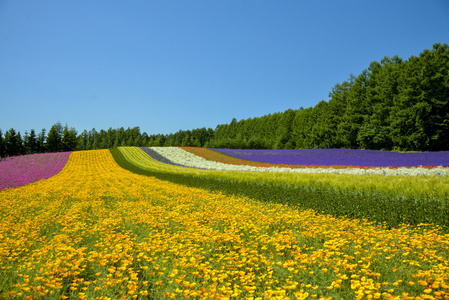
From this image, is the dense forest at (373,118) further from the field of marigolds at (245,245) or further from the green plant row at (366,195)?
the green plant row at (366,195)

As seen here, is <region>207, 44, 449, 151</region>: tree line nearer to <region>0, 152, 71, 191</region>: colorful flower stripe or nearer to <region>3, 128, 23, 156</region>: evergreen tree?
<region>0, 152, 71, 191</region>: colorful flower stripe

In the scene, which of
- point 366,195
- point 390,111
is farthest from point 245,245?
point 390,111

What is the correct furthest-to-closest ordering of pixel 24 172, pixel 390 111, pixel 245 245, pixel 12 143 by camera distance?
pixel 12 143, pixel 390 111, pixel 24 172, pixel 245 245

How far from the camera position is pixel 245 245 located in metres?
5.98

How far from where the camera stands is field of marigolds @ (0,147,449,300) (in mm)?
3936


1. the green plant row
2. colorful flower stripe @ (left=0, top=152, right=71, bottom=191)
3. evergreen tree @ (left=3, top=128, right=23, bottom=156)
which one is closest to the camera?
the green plant row

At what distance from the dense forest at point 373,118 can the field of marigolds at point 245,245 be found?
26.0m

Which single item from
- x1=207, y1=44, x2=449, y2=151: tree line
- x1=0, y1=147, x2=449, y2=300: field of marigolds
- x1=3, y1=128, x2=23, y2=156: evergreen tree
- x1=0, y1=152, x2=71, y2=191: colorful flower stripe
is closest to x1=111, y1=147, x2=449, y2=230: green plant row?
x1=0, y1=147, x2=449, y2=300: field of marigolds

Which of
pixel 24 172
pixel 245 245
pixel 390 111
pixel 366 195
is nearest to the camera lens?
pixel 245 245

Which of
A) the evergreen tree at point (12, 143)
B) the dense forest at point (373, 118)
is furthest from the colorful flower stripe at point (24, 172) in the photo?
the dense forest at point (373, 118)

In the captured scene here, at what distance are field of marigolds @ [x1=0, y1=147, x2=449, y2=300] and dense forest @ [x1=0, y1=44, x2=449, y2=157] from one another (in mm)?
25973

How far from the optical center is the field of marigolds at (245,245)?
3936 millimetres

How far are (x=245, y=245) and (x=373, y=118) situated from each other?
45.3 meters

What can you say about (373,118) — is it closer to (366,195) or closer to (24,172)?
(366,195)
